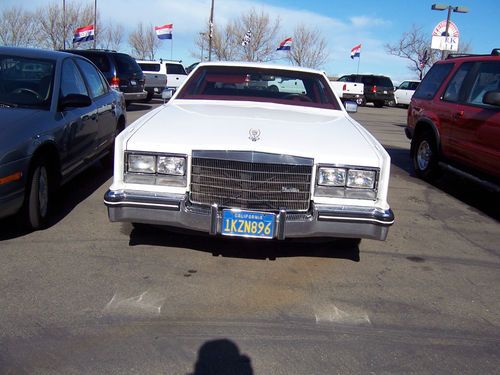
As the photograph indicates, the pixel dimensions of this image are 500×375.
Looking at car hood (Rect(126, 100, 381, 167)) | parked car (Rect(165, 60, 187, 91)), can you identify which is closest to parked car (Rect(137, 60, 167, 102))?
parked car (Rect(165, 60, 187, 91))

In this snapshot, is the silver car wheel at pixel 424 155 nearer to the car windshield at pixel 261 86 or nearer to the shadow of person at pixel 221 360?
the car windshield at pixel 261 86

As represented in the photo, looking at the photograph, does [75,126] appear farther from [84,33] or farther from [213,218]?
[84,33]

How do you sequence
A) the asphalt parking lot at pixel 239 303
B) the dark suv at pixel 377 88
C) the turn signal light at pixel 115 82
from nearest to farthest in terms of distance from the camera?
the asphalt parking lot at pixel 239 303 → the turn signal light at pixel 115 82 → the dark suv at pixel 377 88

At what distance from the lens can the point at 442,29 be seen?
26.1 meters

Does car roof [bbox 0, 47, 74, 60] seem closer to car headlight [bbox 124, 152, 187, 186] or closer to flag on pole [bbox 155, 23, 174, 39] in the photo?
car headlight [bbox 124, 152, 187, 186]

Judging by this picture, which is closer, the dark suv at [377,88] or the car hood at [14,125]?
the car hood at [14,125]

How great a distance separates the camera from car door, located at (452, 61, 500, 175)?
5.92 meters

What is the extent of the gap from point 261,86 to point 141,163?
237cm

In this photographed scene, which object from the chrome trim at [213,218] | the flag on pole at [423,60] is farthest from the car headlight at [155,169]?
the flag on pole at [423,60]

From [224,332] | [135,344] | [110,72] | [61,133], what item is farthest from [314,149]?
[110,72]

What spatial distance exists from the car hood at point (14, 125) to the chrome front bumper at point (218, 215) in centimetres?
100

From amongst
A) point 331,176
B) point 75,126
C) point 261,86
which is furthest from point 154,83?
point 331,176

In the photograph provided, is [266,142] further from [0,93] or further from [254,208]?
[0,93]

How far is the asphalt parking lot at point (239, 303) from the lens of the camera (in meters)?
2.83
